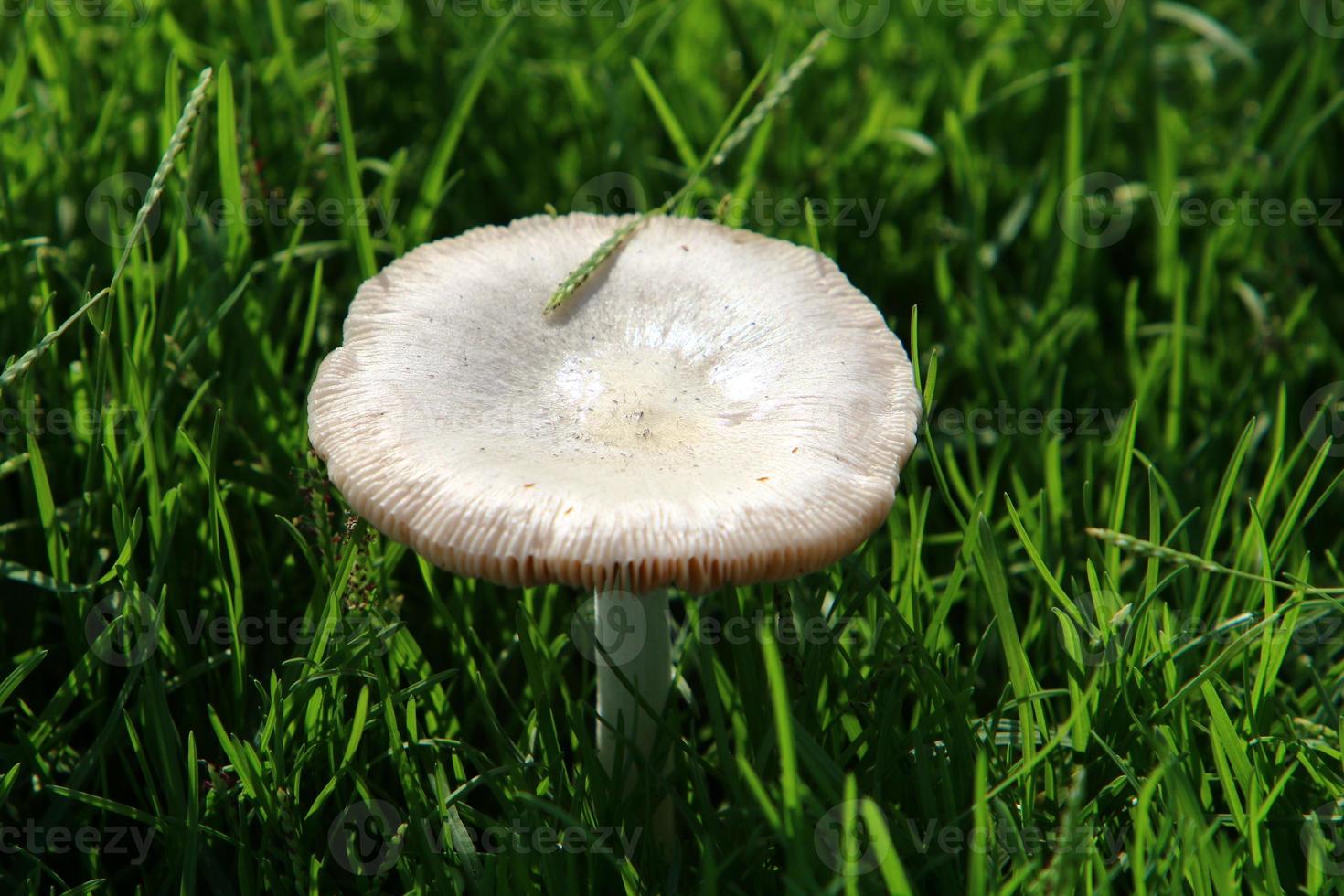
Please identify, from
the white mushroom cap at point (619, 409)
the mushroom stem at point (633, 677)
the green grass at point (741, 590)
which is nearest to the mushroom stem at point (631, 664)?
the mushroom stem at point (633, 677)

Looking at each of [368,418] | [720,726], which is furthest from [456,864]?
[368,418]

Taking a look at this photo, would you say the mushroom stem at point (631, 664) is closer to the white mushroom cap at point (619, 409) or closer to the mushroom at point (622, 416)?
the mushroom at point (622, 416)

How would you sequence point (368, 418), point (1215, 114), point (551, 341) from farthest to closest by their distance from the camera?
point (1215, 114) → point (551, 341) → point (368, 418)

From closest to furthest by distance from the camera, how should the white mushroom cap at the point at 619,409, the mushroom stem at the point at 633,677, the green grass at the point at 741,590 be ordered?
the white mushroom cap at the point at 619,409, the green grass at the point at 741,590, the mushroom stem at the point at 633,677

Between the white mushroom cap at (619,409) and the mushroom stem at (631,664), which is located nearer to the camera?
the white mushroom cap at (619,409)

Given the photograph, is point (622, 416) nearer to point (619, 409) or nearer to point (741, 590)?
point (619, 409)

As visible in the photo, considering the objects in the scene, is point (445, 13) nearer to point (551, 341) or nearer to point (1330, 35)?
point (551, 341)

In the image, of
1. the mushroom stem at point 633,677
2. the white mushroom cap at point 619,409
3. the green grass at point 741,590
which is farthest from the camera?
the mushroom stem at point 633,677
